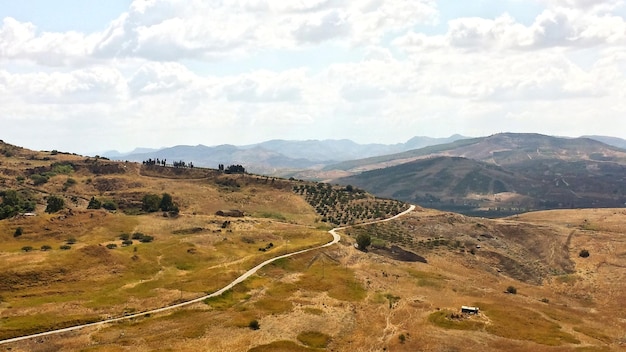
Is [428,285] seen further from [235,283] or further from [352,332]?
[235,283]

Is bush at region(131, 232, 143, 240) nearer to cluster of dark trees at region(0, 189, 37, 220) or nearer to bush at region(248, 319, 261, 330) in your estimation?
cluster of dark trees at region(0, 189, 37, 220)

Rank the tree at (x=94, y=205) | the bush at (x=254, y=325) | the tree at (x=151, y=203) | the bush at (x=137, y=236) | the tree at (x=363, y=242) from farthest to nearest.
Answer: the tree at (x=151, y=203), the tree at (x=94, y=205), the tree at (x=363, y=242), the bush at (x=137, y=236), the bush at (x=254, y=325)

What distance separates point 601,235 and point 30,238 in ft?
644

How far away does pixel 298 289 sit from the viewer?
11119cm

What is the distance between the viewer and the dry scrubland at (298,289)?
270ft

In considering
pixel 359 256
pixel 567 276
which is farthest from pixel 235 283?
pixel 567 276

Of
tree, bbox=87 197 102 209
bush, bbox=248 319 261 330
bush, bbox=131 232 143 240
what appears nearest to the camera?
bush, bbox=248 319 261 330

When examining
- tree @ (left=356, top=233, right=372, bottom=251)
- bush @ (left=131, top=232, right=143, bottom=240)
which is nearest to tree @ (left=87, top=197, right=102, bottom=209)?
bush @ (left=131, top=232, right=143, bottom=240)

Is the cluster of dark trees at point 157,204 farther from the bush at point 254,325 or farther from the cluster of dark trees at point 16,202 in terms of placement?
the bush at point 254,325

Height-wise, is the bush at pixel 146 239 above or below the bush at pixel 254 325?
above

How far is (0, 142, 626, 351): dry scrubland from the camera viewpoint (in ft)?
270

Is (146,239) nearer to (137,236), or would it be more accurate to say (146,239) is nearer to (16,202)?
(137,236)

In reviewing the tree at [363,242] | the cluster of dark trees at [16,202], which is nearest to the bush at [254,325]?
the tree at [363,242]

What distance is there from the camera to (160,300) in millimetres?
98812
